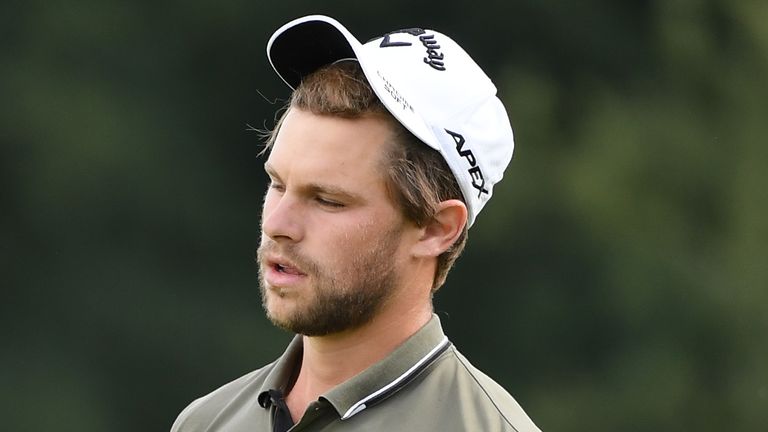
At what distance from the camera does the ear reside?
175cm

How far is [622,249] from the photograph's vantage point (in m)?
4.03

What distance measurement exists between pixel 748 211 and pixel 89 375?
198cm

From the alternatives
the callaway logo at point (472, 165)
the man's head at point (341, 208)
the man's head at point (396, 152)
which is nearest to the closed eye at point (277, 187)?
the man's head at point (341, 208)

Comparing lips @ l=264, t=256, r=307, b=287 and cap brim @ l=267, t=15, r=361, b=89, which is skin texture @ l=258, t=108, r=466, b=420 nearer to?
lips @ l=264, t=256, r=307, b=287

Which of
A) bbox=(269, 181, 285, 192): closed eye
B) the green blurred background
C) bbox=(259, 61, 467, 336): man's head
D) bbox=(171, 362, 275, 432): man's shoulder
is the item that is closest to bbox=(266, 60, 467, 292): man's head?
bbox=(259, 61, 467, 336): man's head

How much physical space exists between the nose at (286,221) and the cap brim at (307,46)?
0.68 feet

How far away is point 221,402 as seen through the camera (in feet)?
6.23

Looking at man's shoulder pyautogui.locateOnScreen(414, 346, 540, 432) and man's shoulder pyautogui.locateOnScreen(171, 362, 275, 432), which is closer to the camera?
man's shoulder pyautogui.locateOnScreen(414, 346, 540, 432)

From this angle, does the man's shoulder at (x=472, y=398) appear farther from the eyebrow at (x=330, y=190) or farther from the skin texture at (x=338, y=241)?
the eyebrow at (x=330, y=190)

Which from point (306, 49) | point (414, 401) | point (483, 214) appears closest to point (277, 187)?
point (306, 49)

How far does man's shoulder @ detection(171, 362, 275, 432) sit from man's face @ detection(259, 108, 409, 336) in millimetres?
203

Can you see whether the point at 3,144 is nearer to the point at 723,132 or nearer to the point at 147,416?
the point at 147,416

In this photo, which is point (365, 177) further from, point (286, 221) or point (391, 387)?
point (391, 387)

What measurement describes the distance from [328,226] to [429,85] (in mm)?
221
